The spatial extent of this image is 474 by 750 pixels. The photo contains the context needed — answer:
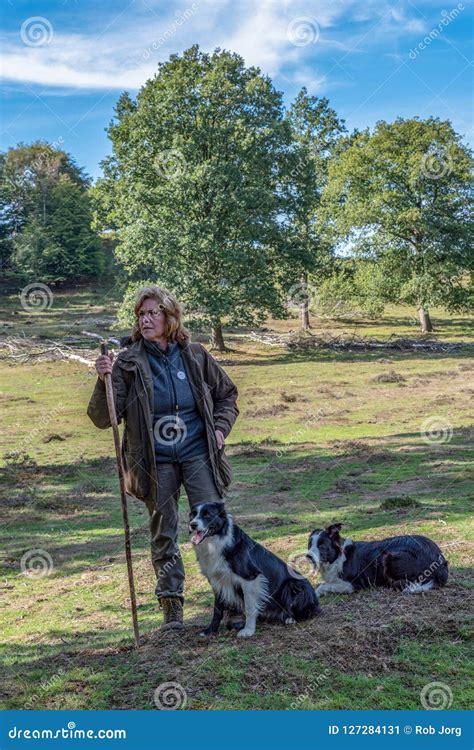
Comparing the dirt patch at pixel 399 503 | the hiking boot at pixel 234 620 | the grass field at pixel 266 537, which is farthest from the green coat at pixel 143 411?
the dirt patch at pixel 399 503

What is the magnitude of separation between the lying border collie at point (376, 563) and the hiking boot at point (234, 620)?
1500 millimetres

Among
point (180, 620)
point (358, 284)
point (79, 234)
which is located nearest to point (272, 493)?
point (180, 620)

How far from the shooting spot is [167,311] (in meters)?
6.48

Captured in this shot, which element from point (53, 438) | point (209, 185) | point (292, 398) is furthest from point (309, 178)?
point (53, 438)

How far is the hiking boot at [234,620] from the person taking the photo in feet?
20.8

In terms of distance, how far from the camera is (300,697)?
16.9 ft

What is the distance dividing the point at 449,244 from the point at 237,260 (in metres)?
14.6

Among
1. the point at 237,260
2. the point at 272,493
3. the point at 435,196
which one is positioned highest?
the point at 435,196

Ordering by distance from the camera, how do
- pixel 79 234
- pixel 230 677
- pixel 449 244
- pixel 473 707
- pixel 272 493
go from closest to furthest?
pixel 473 707, pixel 230 677, pixel 272 493, pixel 449 244, pixel 79 234

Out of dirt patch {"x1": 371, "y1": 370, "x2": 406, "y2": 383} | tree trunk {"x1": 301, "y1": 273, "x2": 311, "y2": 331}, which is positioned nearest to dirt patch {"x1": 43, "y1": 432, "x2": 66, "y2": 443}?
dirt patch {"x1": 371, "y1": 370, "x2": 406, "y2": 383}

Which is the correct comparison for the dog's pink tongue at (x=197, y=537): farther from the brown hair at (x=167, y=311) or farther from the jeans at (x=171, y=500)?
the brown hair at (x=167, y=311)

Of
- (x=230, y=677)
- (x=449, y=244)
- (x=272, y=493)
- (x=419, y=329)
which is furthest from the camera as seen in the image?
(x=419, y=329)

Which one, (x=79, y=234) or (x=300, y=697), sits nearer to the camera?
(x=300, y=697)

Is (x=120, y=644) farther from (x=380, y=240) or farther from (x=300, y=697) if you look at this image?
(x=380, y=240)
